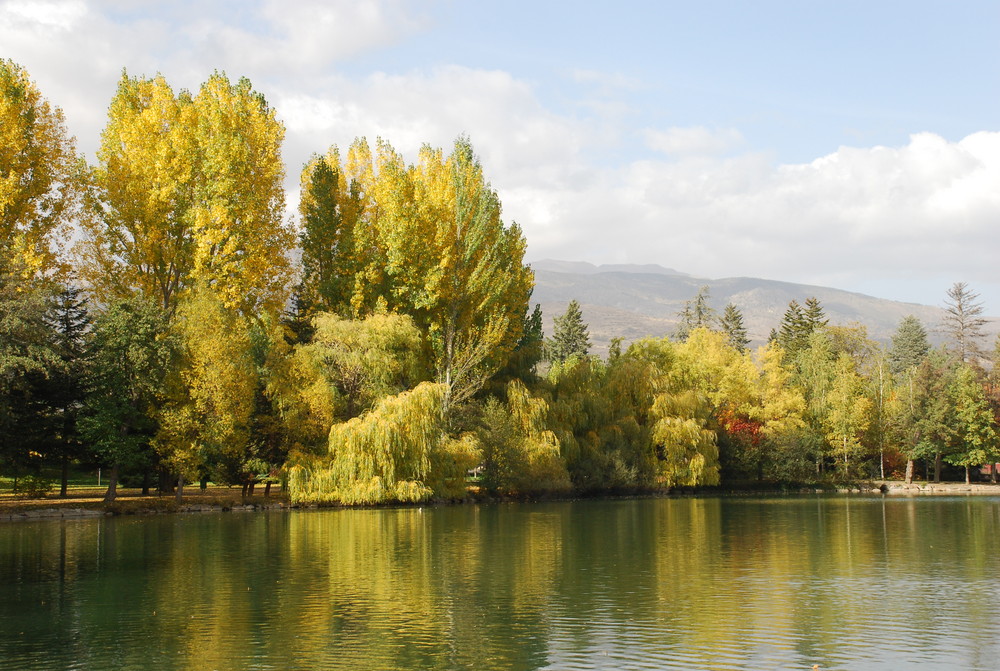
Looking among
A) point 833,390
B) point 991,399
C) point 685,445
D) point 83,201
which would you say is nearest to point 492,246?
point 685,445

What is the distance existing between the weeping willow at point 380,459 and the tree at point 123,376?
7.13 m

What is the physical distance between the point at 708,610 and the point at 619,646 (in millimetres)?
3421

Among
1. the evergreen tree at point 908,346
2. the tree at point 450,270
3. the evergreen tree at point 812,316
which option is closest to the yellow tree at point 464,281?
the tree at point 450,270

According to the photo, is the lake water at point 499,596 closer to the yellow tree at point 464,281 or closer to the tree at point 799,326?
the yellow tree at point 464,281

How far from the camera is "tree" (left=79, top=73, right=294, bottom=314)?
44.3 meters

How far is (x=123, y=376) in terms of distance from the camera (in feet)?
135

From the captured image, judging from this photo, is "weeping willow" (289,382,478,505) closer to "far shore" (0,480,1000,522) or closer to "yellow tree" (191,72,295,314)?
"far shore" (0,480,1000,522)

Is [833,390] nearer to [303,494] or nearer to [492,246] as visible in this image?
[492,246]

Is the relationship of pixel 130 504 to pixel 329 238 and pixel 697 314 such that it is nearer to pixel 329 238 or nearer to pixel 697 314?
pixel 329 238

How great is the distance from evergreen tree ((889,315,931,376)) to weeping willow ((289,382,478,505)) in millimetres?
89994

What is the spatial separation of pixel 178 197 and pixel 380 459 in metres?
15.8

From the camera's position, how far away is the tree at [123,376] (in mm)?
40500

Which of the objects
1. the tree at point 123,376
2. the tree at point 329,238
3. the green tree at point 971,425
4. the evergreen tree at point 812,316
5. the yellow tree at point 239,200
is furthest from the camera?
the evergreen tree at point 812,316

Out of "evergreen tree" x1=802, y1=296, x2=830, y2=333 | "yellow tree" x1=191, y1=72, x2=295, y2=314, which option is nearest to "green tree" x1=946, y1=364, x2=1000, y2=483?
"evergreen tree" x1=802, y1=296, x2=830, y2=333
